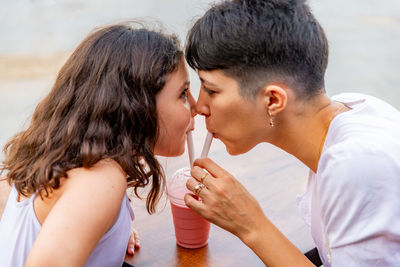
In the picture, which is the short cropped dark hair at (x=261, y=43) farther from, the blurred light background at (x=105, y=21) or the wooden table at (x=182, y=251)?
the blurred light background at (x=105, y=21)

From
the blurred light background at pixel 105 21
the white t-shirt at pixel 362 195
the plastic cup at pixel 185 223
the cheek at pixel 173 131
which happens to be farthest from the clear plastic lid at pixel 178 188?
the blurred light background at pixel 105 21

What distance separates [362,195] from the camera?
3.41ft

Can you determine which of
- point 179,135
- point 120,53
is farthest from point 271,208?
point 120,53

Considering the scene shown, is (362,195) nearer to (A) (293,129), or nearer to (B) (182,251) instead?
(A) (293,129)

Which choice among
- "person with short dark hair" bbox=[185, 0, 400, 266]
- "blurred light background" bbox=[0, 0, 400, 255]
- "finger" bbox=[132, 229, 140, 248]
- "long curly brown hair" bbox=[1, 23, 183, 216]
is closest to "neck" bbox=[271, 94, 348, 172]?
"person with short dark hair" bbox=[185, 0, 400, 266]

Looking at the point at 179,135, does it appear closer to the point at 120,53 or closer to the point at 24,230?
the point at 120,53

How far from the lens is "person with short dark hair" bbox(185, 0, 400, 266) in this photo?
1049mm

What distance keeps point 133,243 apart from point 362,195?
1.94ft

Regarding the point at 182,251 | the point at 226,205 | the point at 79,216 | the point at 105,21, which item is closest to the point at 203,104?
the point at 226,205

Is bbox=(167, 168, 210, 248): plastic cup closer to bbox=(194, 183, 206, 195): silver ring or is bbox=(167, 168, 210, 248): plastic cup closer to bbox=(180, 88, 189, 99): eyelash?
bbox=(194, 183, 206, 195): silver ring

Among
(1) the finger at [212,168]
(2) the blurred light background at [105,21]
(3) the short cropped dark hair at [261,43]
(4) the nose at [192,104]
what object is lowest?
(2) the blurred light background at [105,21]

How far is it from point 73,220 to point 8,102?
10.3 feet

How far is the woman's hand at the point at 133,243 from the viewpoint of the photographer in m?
1.22

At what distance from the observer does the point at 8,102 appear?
3.75 meters
